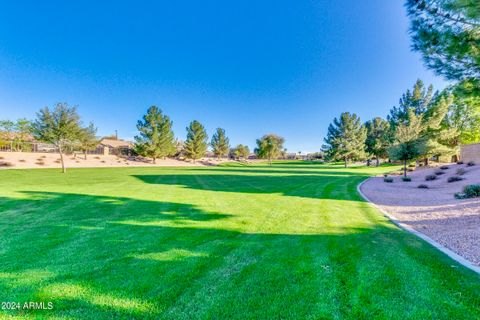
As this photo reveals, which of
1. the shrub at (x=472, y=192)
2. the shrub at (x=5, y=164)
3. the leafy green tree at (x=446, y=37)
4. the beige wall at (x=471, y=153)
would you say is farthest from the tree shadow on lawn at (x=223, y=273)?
the shrub at (x=5, y=164)

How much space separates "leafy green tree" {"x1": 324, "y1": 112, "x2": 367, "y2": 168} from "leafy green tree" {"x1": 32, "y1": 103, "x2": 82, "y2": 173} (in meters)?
38.9

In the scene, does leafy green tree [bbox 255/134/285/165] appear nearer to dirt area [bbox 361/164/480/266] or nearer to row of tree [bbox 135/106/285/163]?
row of tree [bbox 135/106/285/163]

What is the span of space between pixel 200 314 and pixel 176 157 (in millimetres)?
53621

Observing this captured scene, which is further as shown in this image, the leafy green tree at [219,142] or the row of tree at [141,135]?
the leafy green tree at [219,142]

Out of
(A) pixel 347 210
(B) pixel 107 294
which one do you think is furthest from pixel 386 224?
(B) pixel 107 294

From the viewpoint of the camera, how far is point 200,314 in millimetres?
2127

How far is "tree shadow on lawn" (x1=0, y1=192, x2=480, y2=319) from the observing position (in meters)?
2.25

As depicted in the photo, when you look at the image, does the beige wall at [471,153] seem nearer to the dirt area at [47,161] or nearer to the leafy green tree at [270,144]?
the leafy green tree at [270,144]

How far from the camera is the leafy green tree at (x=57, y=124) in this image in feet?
65.8

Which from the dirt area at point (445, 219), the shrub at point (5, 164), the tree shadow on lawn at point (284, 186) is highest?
the shrub at point (5, 164)

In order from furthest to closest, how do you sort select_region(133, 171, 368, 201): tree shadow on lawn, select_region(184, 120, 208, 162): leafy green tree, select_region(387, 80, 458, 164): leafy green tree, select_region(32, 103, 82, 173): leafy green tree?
select_region(184, 120, 208, 162): leafy green tree, select_region(387, 80, 458, 164): leafy green tree, select_region(32, 103, 82, 173): leafy green tree, select_region(133, 171, 368, 201): tree shadow on lawn

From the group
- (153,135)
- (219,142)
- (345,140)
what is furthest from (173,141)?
(345,140)

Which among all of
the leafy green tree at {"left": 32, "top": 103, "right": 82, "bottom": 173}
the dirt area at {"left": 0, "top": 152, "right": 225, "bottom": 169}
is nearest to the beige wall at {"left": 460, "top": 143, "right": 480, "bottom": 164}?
the leafy green tree at {"left": 32, "top": 103, "right": 82, "bottom": 173}

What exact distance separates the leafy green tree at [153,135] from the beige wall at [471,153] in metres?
41.5
